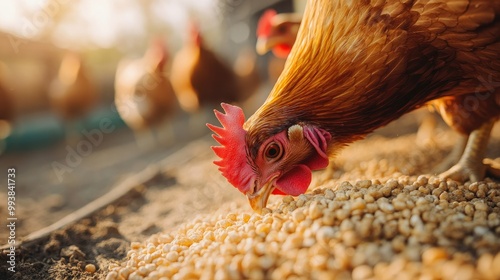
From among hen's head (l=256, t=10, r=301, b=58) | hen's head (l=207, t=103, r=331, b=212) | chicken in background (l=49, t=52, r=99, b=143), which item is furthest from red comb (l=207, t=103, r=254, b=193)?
chicken in background (l=49, t=52, r=99, b=143)

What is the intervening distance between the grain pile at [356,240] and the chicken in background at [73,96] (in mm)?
5365

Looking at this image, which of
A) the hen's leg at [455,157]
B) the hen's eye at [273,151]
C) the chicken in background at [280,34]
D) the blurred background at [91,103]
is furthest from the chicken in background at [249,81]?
the hen's eye at [273,151]

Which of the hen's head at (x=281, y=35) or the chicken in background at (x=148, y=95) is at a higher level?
the chicken in background at (x=148, y=95)

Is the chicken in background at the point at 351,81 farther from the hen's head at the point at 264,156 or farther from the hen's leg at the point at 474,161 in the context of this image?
the hen's leg at the point at 474,161

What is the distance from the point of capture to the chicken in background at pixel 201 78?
6.14 metres

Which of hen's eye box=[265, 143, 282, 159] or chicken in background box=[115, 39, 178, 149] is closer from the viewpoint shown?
hen's eye box=[265, 143, 282, 159]

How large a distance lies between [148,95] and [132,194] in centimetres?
305

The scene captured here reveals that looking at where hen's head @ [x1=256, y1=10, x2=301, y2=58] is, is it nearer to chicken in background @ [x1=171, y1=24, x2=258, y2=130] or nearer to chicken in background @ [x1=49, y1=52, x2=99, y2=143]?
chicken in background @ [x1=171, y1=24, x2=258, y2=130]

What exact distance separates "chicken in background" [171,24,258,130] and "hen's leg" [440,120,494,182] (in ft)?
15.1

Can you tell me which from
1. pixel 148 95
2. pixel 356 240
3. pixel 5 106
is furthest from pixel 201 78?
pixel 356 240

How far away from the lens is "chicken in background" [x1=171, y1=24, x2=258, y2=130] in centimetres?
614

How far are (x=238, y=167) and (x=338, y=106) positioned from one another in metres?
0.53

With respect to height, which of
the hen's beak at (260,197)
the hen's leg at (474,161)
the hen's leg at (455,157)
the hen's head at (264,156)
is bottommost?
the hen's leg at (455,157)

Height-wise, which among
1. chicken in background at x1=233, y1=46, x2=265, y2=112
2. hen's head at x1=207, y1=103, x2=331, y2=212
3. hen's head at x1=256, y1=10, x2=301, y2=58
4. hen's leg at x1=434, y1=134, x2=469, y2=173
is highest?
chicken in background at x1=233, y1=46, x2=265, y2=112
